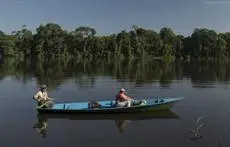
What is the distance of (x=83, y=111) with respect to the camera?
22.9 metres

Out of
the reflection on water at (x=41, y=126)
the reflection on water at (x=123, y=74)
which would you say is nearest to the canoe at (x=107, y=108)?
the reflection on water at (x=41, y=126)

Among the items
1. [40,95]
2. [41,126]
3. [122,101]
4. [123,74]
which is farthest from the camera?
[123,74]

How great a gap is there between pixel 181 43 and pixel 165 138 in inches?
4845

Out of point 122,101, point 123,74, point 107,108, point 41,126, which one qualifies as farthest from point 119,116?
point 123,74

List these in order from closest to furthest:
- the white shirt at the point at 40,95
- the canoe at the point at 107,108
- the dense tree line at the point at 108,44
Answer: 1. the canoe at the point at 107,108
2. the white shirt at the point at 40,95
3. the dense tree line at the point at 108,44

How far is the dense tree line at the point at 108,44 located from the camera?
420 ft

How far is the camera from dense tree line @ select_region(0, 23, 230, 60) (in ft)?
420

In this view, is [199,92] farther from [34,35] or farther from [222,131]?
[34,35]

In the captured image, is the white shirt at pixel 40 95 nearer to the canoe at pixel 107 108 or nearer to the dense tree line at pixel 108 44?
the canoe at pixel 107 108

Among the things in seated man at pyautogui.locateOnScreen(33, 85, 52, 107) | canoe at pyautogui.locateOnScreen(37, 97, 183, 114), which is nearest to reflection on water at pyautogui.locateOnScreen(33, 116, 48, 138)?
canoe at pyautogui.locateOnScreen(37, 97, 183, 114)

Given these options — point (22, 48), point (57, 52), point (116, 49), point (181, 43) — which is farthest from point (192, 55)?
point (22, 48)

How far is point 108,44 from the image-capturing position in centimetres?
12975

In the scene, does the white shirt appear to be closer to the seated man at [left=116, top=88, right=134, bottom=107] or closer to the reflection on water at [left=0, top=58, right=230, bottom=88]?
the seated man at [left=116, top=88, right=134, bottom=107]

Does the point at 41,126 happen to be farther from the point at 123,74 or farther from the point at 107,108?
the point at 123,74
